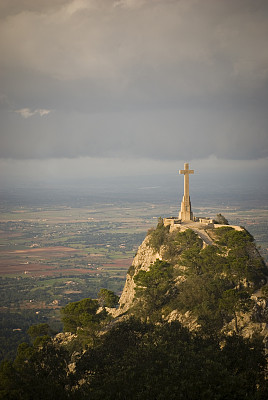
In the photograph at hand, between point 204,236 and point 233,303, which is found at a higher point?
point 204,236

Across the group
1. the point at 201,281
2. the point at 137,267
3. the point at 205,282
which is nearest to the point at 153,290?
the point at 201,281

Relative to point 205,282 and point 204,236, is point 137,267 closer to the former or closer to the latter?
point 204,236

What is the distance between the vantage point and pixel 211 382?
2739cm

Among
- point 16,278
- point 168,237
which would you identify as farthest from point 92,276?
point 168,237

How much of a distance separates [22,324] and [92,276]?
6123 centimetres

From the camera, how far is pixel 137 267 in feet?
198

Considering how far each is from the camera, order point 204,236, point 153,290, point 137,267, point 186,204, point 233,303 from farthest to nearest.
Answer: point 186,204, point 137,267, point 204,236, point 153,290, point 233,303

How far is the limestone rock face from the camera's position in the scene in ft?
182

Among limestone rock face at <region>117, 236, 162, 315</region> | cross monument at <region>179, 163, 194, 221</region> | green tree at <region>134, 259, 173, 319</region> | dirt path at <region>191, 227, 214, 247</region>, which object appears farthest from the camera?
cross monument at <region>179, 163, 194, 221</region>

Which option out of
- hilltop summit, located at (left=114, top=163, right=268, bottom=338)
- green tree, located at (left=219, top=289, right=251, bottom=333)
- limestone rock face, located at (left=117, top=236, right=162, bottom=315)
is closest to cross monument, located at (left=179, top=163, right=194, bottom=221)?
hilltop summit, located at (left=114, top=163, right=268, bottom=338)

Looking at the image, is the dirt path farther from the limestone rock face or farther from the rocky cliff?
the limestone rock face

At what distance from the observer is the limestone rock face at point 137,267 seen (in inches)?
2179

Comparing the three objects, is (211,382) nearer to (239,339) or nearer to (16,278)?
(239,339)

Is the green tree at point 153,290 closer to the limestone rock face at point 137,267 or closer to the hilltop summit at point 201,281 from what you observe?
the hilltop summit at point 201,281
